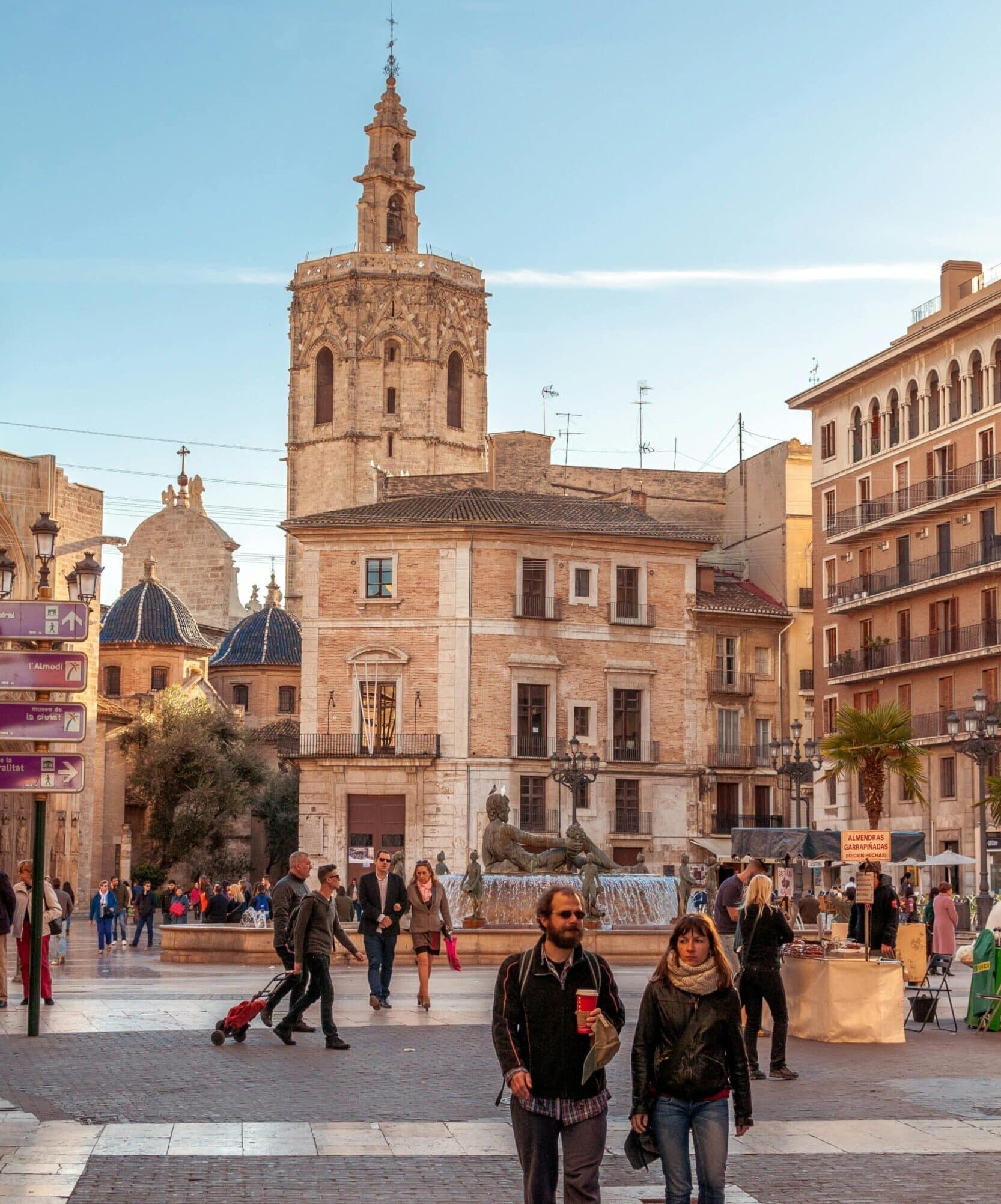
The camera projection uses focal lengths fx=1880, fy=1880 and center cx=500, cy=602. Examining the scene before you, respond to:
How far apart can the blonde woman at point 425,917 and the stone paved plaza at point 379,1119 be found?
91cm

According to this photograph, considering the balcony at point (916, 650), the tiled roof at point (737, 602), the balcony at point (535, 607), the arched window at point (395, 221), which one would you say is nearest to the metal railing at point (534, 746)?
the balcony at point (535, 607)

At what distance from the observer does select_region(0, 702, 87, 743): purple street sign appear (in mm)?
16266

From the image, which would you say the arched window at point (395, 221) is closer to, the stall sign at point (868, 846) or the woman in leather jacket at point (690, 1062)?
the stall sign at point (868, 846)

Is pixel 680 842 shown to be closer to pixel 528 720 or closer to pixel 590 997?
pixel 528 720

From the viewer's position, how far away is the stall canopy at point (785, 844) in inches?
1297

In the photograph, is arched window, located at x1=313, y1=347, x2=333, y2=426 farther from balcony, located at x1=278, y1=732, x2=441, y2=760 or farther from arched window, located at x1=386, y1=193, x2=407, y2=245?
balcony, located at x1=278, y1=732, x2=441, y2=760

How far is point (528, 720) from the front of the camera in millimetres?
54344

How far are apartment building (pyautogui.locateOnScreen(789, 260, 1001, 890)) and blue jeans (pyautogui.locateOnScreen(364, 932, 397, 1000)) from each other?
2957 cm

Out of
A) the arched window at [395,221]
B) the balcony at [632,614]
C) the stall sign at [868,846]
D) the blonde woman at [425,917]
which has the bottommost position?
the blonde woman at [425,917]

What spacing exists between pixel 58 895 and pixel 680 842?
2999 centimetres

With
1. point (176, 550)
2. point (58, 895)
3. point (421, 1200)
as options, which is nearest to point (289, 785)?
point (176, 550)

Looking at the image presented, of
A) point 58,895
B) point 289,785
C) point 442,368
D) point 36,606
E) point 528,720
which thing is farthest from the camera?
point 442,368

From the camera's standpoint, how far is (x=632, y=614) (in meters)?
56.3

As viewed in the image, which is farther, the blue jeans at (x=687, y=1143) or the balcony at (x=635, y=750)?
the balcony at (x=635, y=750)
